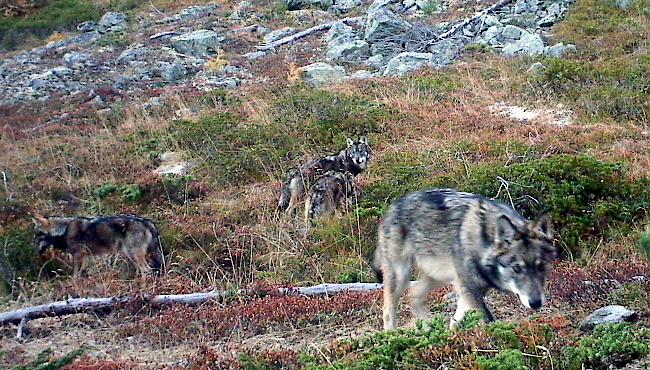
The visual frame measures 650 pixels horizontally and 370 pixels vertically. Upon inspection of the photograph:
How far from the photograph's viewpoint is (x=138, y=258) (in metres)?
9.59

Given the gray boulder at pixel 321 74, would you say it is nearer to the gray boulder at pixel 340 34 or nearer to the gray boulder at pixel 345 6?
the gray boulder at pixel 340 34

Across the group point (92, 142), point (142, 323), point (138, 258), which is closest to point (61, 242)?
point (138, 258)

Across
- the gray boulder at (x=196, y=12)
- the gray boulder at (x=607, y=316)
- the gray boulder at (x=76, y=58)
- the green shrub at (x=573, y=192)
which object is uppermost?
the gray boulder at (x=607, y=316)

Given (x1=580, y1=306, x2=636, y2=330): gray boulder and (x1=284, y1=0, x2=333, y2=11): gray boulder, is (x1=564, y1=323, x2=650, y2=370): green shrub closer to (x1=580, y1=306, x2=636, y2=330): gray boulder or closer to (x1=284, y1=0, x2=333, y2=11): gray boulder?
(x1=580, y1=306, x2=636, y2=330): gray boulder

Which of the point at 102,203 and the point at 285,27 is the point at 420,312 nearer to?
the point at 102,203

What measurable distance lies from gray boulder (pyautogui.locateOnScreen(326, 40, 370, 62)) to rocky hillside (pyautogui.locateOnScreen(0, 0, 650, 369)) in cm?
7

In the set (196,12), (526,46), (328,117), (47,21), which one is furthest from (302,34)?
(47,21)

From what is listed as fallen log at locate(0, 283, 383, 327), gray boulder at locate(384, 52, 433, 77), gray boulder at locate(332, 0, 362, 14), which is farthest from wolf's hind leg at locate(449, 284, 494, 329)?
gray boulder at locate(332, 0, 362, 14)

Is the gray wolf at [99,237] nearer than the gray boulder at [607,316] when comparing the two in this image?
No

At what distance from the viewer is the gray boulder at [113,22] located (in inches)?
1401

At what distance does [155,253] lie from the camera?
9.51 metres

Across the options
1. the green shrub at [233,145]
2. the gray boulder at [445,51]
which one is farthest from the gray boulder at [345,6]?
the green shrub at [233,145]

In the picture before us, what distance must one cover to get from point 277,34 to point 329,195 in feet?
67.3

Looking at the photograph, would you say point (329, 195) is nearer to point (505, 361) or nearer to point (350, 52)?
point (505, 361)
